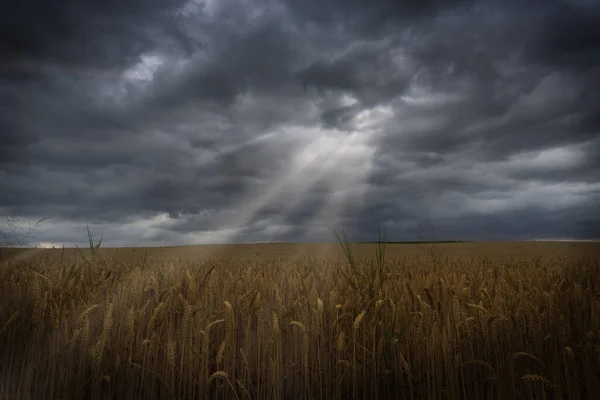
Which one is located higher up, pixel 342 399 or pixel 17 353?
pixel 17 353

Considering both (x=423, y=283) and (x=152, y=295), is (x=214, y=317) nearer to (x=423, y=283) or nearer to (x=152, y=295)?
(x=152, y=295)

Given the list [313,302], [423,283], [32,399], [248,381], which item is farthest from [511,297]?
[32,399]

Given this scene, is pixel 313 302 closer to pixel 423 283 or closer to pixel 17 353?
pixel 423 283

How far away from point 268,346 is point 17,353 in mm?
1833

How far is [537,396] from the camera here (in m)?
2.59

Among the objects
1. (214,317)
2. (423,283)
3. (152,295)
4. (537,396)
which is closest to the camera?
(537,396)

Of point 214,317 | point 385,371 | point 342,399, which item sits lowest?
point 342,399

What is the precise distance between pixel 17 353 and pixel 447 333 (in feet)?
9.87

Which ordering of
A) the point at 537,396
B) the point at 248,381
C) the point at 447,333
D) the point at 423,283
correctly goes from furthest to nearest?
the point at 423,283 → the point at 447,333 → the point at 248,381 → the point at 537,396

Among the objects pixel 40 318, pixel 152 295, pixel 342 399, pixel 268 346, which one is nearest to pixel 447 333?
pixel 342 399

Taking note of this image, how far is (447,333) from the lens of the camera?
3.01m

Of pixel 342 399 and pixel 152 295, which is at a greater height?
pixel 152 295

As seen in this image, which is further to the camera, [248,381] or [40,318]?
[40,318]

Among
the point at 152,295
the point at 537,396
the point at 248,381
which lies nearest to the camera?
the point at 537,396
